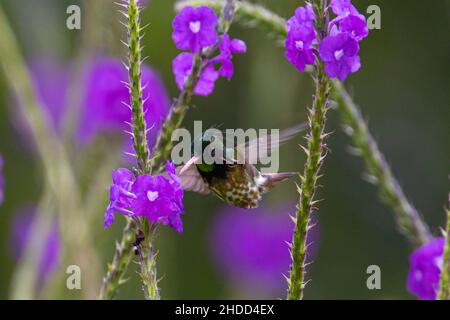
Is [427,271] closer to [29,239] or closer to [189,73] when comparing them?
[189,73]

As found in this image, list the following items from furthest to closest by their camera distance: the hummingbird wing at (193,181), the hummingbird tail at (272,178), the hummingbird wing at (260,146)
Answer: the hummingbird tail at (272,178) → the hummingbird wing at (193,181) → the hummingbird wing at (260,146)

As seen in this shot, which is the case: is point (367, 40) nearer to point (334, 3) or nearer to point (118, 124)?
point (118, 124)

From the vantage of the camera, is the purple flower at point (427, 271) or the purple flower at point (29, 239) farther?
the purple flower at point (29, 239)

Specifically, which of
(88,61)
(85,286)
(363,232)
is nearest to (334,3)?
(85,286)

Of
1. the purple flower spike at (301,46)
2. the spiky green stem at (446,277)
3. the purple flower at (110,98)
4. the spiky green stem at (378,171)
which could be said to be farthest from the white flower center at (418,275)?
the purple flower at (110,98)

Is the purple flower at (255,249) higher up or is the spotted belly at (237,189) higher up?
the purple flower at (255,249)

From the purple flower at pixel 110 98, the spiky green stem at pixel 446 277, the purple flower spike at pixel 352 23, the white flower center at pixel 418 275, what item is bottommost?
the spiky green stem at pixel 446 277

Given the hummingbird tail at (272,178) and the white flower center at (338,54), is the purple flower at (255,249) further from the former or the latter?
the white flower center at (338,54)

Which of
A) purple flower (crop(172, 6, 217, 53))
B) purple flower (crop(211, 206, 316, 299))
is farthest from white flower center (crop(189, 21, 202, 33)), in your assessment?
purple flower (crop(211, 206, 316, 299))

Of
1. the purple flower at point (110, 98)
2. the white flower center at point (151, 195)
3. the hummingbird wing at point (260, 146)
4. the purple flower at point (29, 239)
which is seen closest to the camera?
the white flower center at point (151, 195)
